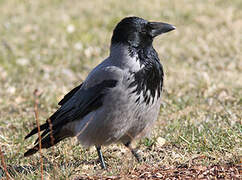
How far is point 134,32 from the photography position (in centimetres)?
454

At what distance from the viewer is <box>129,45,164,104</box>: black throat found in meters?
4.24

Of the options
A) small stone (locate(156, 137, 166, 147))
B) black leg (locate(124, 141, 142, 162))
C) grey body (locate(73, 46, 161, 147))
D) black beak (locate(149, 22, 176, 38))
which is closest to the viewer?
grey body (locate(73, 46, 161, 147))

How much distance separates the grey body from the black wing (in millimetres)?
53

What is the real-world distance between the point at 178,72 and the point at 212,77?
2.06 feet

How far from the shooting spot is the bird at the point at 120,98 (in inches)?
166

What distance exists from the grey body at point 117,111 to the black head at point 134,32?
0.36ft

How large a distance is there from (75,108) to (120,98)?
622mm

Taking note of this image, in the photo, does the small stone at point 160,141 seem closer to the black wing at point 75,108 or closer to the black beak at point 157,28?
the black wing at point 75,108

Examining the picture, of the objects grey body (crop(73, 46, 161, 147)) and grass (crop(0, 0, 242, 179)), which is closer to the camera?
grey body (crop(73, 46, 161, 147))

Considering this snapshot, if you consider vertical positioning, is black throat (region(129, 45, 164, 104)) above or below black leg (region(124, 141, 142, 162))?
above

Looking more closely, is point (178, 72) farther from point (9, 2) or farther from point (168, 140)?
point (9, 2)

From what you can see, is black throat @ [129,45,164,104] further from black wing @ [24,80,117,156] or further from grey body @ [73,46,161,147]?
black wing @ [24,80,117,156]

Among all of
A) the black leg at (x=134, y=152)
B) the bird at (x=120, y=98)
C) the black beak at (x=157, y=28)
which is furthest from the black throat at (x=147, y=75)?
the black leg at (x=134, y=152)

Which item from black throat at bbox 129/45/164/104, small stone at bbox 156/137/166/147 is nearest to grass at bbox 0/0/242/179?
small stone at bbox 156/137/166/147
